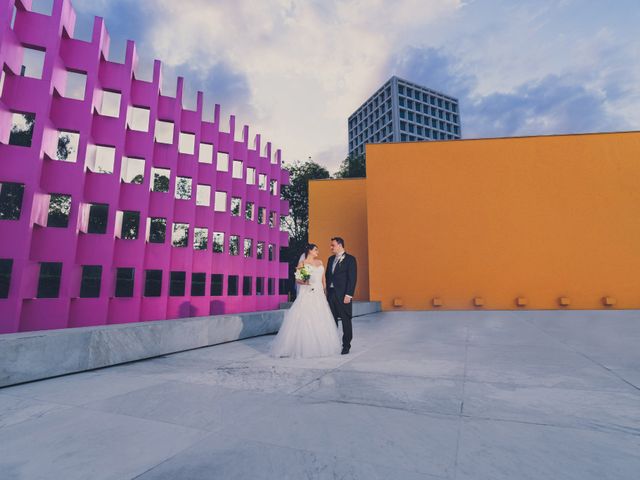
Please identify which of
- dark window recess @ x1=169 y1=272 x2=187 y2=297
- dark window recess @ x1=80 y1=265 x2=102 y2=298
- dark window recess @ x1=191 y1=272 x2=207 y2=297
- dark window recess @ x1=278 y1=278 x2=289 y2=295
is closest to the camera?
dark window recess @ x1=80 y1=265 x2=102 y2=298

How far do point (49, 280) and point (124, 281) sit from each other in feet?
11.0

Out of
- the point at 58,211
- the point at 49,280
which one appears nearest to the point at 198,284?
the point at 49,280

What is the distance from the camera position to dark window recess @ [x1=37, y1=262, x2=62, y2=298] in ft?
47.7

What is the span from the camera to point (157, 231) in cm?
1977

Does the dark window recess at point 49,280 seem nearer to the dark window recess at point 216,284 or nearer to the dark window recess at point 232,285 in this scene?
the dark window recess at point 216,284

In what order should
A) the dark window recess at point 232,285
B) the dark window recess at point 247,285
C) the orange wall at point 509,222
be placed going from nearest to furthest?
the orange wall at point 509,222 < the dark window recess at point 232,285 < the dark window recess at point 247,285

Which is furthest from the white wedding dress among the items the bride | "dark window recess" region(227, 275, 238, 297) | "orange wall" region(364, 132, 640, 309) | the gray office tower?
the gray office tower

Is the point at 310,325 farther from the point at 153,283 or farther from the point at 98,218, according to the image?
the point at 98,218

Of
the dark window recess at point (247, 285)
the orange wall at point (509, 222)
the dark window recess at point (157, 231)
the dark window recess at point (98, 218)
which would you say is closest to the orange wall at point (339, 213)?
the orange wall at point (509, 222)

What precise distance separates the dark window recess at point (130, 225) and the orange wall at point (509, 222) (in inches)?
528

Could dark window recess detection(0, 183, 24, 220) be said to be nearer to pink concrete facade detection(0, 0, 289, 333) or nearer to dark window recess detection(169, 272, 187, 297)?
pink concrete facade detection(0, 0, 289, 333)

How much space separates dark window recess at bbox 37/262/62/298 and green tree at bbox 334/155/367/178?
31.6 meters

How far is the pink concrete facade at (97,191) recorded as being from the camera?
45.2ft

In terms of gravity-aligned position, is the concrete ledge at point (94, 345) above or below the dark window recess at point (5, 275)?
below
